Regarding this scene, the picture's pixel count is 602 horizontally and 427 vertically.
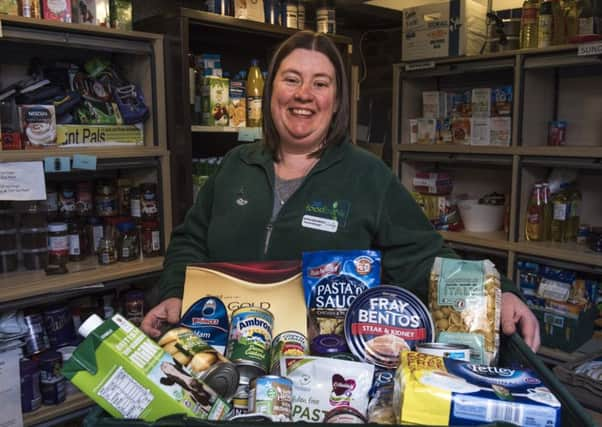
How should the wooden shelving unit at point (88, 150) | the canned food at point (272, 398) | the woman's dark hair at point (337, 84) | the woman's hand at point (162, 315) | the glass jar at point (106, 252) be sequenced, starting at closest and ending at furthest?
the canned food at point (272, 398)
the woman's hand at point (162, 315)
the woman's dark hair at point (337, 84)
the wooden shelving unit at point (88, 150)
the glass jar at point (106, 252)

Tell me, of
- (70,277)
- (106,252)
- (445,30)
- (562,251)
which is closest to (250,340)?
(70,277)

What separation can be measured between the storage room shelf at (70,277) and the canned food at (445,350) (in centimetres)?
178

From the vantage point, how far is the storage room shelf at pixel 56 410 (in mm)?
2246

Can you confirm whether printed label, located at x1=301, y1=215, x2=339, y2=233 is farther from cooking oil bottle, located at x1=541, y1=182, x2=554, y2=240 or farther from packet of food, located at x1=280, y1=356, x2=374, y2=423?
cooking oil bottle, located at x1=541, y1=182, x2=554, y2=240

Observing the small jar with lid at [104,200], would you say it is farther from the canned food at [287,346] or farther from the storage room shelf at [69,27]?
the canned food at [287,346]

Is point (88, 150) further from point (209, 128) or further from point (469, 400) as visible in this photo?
point (469, 400)

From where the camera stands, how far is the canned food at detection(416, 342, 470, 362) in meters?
0.89

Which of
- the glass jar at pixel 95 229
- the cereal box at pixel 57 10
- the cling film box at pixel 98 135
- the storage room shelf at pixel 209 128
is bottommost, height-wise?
the glass jar at pixel 95 229

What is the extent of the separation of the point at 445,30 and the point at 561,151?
3.20ft

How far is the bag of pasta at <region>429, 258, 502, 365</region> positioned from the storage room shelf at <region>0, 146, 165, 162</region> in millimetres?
1723

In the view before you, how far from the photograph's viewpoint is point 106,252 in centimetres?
248

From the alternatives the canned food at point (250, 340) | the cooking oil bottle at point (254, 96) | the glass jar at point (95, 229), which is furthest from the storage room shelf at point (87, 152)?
the canned food at point (250, 340)

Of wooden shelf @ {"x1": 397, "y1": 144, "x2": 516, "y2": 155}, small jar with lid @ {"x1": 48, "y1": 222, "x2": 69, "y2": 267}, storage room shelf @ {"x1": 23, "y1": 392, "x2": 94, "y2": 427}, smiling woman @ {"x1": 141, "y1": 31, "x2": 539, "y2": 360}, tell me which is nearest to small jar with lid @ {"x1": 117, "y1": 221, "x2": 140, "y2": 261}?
small jar with lid @ {"x1": 48, "y1": 222, "x2": 69, "y2": 267}

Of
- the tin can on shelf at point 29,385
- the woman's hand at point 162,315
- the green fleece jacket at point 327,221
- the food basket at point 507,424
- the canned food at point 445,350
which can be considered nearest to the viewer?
the food basket at point 507,424
